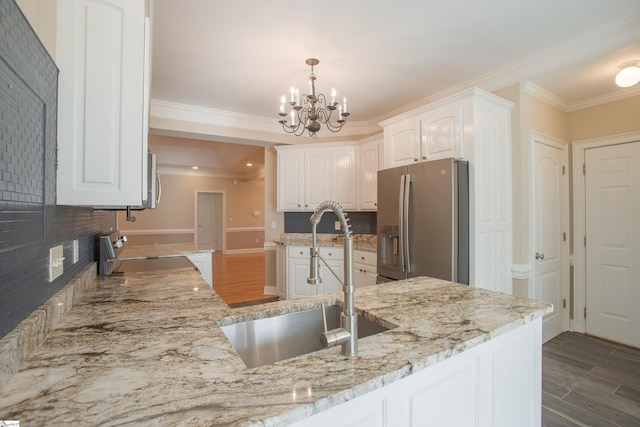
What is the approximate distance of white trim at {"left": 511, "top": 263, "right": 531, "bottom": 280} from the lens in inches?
108

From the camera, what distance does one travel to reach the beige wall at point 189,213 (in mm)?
8258

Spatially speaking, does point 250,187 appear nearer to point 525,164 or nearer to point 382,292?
point 525,164

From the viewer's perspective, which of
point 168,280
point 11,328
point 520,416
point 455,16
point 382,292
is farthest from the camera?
point 455,16

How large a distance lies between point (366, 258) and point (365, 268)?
13cm

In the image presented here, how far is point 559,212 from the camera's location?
3.21 meters

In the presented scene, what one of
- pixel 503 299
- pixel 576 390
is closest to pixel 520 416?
pixel 503 299

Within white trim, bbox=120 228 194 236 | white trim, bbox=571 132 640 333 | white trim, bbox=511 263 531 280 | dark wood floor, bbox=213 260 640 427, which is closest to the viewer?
dark wood floor, bbox=213 260 640 427

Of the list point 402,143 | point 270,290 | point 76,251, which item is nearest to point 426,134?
point 402,143

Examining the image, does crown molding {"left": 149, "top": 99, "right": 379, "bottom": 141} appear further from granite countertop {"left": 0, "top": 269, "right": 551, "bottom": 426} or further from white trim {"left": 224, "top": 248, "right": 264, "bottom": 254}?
white trim {"left": 224, "top": 248, "right": 264, "bottom": 254}

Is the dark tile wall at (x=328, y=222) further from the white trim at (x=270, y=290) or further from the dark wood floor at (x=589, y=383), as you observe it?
the dark wood floor at (x=589, y=383)

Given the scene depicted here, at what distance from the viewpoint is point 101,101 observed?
1.23 metres

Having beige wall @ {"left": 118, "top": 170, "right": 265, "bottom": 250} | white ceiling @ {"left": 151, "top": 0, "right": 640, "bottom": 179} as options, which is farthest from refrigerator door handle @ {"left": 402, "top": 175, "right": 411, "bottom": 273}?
beige wall @ {"left": 118, "top": 170, "right": 265, "bottom": 250}

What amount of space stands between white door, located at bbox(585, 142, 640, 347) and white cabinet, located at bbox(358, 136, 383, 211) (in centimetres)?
224

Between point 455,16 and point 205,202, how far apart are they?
9012mm
